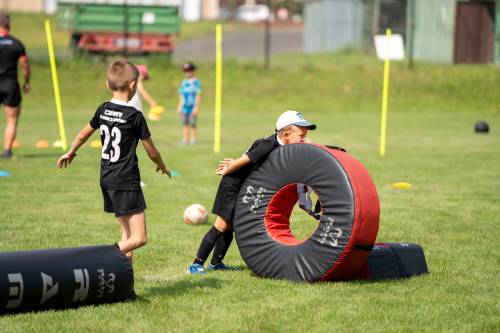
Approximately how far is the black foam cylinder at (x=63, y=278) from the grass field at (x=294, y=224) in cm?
10

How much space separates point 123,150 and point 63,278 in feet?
3.51

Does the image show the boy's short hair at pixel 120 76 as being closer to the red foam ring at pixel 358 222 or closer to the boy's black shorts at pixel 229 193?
the boy's black shorts at pixel 229 193

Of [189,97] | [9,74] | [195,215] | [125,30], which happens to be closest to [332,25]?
[125,30]

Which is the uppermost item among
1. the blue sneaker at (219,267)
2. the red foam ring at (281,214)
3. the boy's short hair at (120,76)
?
the boy's short hair at (120,76)

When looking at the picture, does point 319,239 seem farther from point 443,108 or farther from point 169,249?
point 443,108

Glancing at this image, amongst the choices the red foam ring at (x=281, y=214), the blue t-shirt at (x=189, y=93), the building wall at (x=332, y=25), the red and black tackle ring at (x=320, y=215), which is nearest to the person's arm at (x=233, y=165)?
the red and black tackle ring at (x=320, y=215)

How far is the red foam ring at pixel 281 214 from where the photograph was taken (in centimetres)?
734

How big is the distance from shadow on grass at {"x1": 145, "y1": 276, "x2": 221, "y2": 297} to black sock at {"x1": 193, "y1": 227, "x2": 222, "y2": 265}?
0.80ft

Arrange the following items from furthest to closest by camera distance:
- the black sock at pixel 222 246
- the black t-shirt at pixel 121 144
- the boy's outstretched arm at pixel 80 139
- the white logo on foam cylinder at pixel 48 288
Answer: the black sock at pixel 222 246 < the boy's outstretched arm at pixel 80 139 < the black t-shirt at pixel 121 144 < the white logo on foam cylinder at pixel 48 288

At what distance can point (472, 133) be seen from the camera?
844 inches

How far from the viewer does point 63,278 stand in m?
5.89

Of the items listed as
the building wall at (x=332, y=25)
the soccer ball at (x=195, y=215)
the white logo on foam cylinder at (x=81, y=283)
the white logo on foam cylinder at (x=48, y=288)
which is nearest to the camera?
the white logo on foam cylinder at (x=48, y=288)

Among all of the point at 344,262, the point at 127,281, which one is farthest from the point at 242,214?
the point at 127,281

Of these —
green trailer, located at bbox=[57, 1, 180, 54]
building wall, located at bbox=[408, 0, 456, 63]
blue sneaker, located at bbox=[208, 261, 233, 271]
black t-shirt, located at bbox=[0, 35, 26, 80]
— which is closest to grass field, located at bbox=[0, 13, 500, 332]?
blue sneaker, located at bbox=[208, 261, 233, 271]
